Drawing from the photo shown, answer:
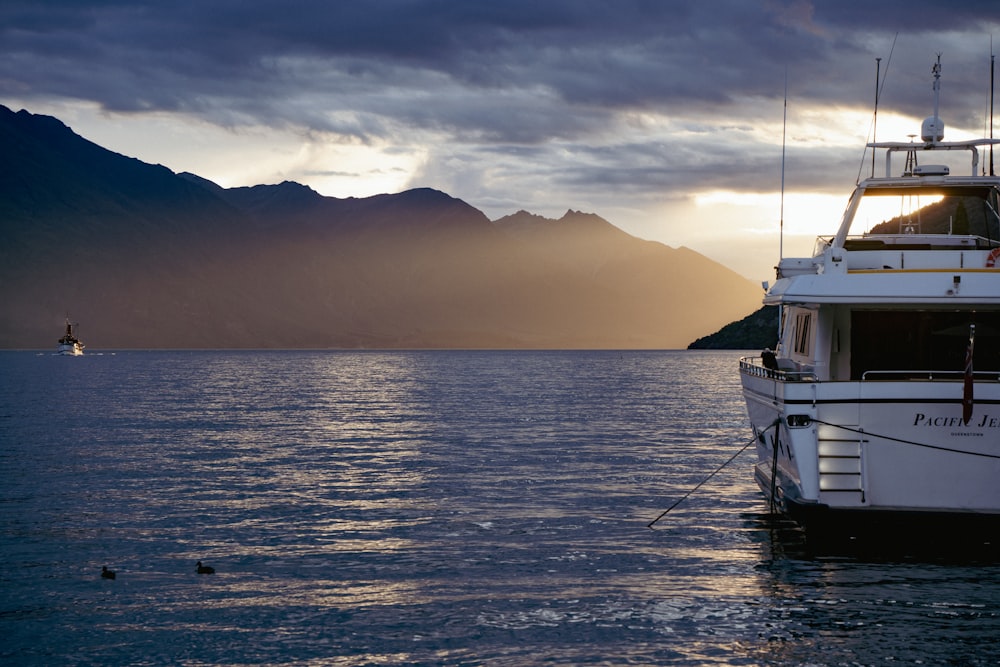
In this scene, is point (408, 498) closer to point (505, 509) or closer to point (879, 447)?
point (505, 509)

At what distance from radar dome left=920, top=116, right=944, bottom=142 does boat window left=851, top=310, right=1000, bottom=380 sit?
6092mm

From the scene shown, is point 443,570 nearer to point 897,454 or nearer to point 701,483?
point 897,454

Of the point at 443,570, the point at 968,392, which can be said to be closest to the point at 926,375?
the point at 968,392

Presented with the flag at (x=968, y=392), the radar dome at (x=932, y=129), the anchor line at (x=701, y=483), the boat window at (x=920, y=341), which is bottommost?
the anchor line at (x=701, y=483)

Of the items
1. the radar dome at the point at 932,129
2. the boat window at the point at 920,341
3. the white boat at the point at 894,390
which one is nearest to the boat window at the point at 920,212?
the white boat at the point at 894,390

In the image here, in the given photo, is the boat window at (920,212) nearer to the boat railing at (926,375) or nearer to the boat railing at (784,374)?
the boat railing at (784,374)

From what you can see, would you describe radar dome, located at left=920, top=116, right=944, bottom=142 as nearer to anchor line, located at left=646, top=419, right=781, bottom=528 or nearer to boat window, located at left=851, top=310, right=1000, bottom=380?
boat window, located at left=851, top=310, right=1000, bottom=380

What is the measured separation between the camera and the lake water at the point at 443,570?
596 inches

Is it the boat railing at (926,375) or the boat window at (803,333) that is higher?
the boat window at (803,333)

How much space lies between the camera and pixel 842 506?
61.8ft

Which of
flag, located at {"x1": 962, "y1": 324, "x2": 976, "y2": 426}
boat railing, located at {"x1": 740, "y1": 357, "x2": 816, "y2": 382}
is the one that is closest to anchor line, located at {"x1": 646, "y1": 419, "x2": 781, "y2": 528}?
boat railing, located at {"x1": 740, "y1": 357, "x2": 816, "y2": 382}

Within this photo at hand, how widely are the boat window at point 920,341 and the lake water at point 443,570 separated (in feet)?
11.9

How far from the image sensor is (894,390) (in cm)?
1889

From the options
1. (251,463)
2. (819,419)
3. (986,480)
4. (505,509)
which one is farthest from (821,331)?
(251,463)
